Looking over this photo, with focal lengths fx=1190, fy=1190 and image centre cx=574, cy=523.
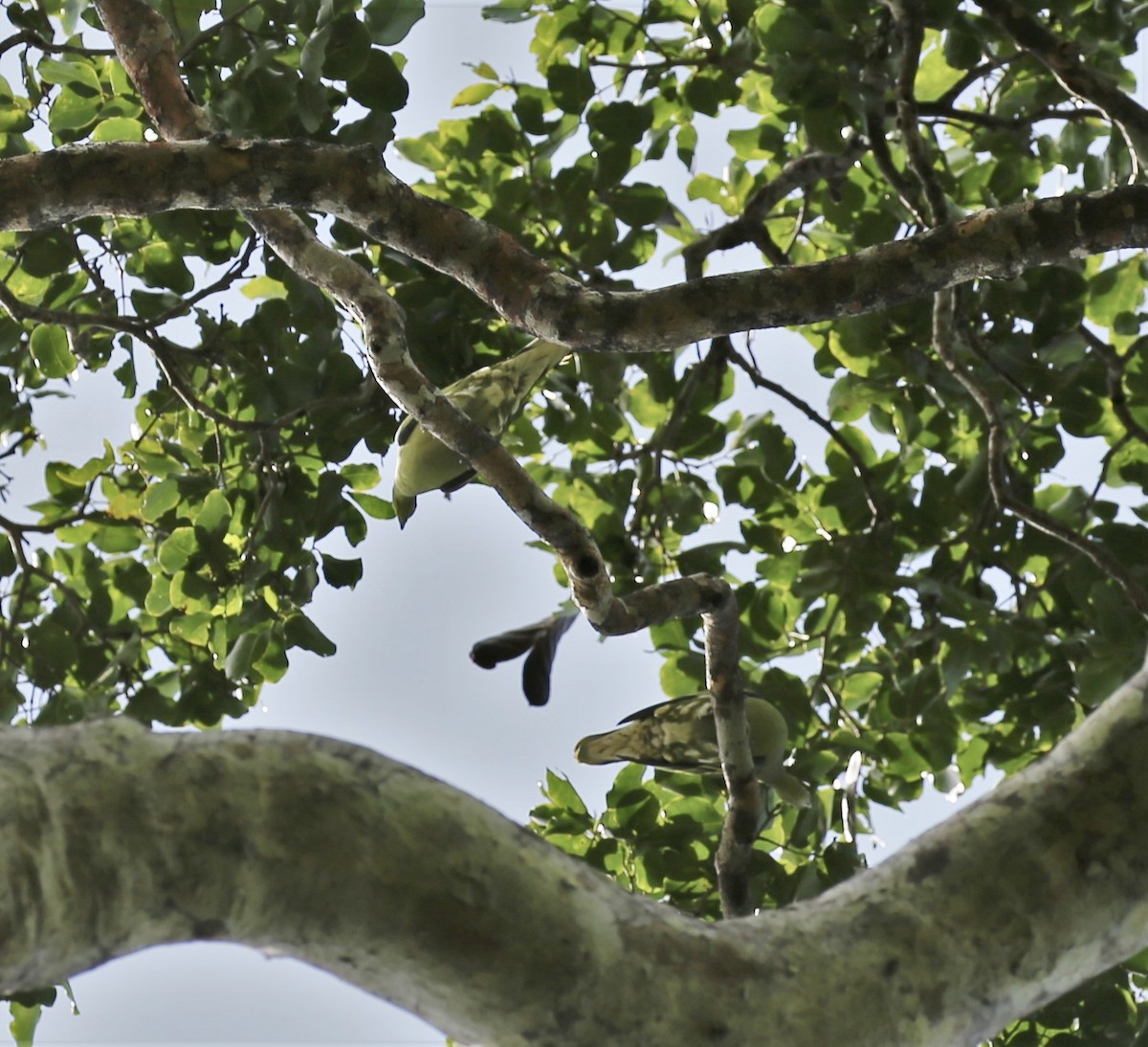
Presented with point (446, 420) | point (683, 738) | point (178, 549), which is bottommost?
point (683, 738)

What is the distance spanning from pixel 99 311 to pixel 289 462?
546 mm

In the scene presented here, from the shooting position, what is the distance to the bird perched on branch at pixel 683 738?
1806 millimetres

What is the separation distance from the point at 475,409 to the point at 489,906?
1.01 meters

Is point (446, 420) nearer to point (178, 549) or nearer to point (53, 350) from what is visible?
point (178, 549)

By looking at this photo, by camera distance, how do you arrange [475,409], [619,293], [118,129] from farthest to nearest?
1. [118,129]
2. [475,409]
3. [619,293]

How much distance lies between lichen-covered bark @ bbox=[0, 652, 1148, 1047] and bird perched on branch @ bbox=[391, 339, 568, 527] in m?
0.86

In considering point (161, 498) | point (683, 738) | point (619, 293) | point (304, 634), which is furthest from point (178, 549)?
point (619, 293)

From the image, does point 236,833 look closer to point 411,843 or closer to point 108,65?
point 411,843

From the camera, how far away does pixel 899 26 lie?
88.3 inches

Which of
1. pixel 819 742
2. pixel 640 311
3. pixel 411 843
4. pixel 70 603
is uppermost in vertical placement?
pixel 70 603

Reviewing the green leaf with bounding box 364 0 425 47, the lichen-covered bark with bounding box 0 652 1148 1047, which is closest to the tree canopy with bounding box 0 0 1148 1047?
the green leaf with bounding box 364 0 425 47

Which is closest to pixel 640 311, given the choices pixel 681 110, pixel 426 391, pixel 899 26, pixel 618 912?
pixel 426 391

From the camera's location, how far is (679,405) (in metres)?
2.71

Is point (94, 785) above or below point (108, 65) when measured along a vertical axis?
below
